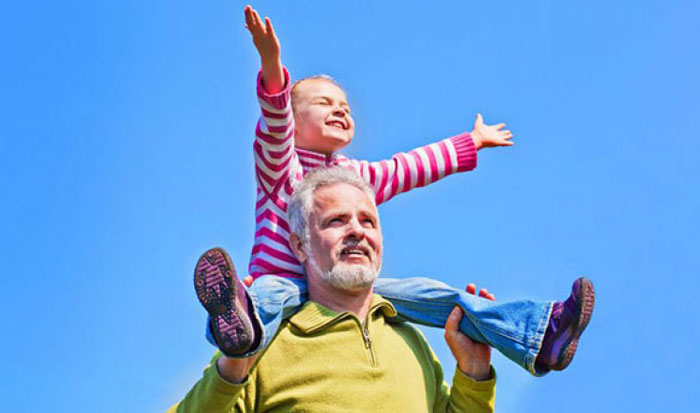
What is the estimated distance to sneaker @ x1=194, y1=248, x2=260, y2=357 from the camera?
4.27 m

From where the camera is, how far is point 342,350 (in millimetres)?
4898

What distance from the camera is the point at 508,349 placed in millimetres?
4902

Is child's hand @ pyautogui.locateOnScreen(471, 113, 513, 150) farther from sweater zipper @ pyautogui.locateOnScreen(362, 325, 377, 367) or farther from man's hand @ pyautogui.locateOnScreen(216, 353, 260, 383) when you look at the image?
man's hand @ pyautogui.locateOnScreen(216, 353, 260, 383)

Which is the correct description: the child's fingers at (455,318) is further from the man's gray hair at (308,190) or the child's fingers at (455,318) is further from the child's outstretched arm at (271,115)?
the child's outstretched arm at (271,115)

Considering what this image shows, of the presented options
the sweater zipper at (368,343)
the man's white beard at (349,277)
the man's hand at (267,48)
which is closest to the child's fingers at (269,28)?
the man's hand at (267,48)

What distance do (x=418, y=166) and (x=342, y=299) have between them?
4.34 ft

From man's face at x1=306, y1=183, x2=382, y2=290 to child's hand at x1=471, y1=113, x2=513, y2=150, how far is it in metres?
1.59

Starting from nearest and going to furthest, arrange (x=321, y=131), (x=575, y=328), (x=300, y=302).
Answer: (x=575, y=328)
(x=300, y=302)
(x=321, y=131)

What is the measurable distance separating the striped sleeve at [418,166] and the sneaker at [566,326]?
5.08 ft

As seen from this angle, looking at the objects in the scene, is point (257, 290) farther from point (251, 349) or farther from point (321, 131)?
point (321, 131)

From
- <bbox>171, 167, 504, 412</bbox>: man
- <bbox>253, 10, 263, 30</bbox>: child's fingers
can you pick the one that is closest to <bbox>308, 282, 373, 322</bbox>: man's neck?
<bbox>171, 167, 504, 412</bbox>: man

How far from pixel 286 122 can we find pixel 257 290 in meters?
1.03

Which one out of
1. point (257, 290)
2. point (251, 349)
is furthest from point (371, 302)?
point (251, 349)

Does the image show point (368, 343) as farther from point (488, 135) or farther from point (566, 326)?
point (488, 135)
